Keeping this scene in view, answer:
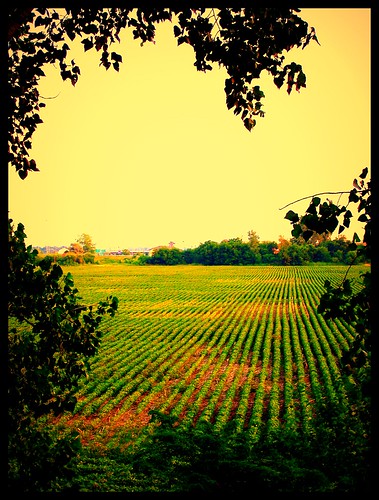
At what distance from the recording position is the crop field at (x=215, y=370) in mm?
13381

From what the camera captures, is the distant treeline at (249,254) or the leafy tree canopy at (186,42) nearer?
the leafy tree canopy at (186,42)

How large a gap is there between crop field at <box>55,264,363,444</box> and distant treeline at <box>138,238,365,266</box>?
67.5m

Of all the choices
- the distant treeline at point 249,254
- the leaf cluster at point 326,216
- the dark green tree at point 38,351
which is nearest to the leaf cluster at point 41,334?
the dark green tree at point 38,351

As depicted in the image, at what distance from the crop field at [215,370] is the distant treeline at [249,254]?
6747cm

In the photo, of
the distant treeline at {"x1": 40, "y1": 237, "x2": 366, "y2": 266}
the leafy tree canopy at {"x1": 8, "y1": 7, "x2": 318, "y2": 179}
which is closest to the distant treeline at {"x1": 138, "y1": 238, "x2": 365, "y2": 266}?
the distant treeline at {"x1": 40, "y1": 237, "x2": 366, "y2": 266}

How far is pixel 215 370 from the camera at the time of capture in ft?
62.0

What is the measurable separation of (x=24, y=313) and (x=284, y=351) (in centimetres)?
1973

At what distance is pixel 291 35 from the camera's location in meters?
3.34

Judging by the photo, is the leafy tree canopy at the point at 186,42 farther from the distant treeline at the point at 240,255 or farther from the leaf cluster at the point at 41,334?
the distant treeline at the point at 240,255

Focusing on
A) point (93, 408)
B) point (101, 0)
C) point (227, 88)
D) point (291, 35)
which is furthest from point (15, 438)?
point (93, 408)

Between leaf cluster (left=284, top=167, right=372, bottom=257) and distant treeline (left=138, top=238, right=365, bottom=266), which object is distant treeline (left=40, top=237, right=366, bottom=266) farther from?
leaf cluster (left=284, top=167, right=372, bottom=257)

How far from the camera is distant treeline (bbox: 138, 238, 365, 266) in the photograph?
10244 cm

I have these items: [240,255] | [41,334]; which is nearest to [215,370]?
[41,334]

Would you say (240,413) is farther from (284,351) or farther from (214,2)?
(214,2)
